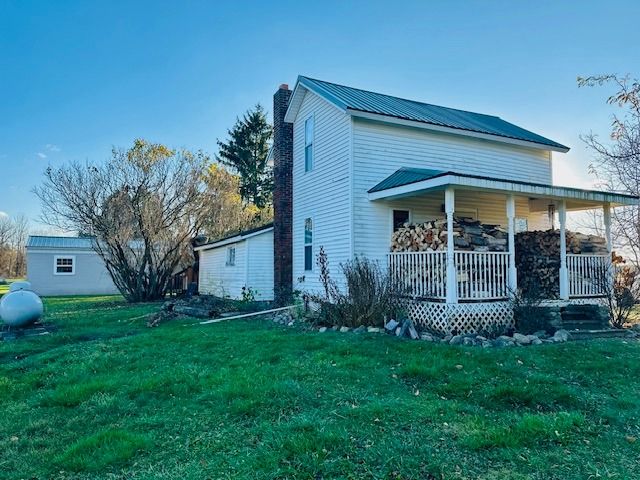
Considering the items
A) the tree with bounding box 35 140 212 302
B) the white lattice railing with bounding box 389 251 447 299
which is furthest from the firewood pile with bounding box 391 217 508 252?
the tree with bounding box 35 140 212 302

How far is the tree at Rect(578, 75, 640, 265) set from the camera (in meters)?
7.67

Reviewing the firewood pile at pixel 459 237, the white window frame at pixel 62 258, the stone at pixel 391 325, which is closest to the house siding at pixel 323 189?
the firewood pile at pixel 459 237

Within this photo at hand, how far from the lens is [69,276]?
27.5 meters

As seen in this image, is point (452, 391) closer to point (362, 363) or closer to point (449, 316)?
point (362, 363)

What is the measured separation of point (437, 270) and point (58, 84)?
14.3 m

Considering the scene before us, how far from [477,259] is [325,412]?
5.89 m

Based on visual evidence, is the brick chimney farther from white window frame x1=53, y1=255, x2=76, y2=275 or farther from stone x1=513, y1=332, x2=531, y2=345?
white window frame x1=53, y1=255, x2=76, y2=275

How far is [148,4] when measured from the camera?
12.0m

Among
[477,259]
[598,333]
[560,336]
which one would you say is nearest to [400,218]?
[477,259]

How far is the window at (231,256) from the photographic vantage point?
700 inches

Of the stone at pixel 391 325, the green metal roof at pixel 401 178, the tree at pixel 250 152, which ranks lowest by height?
the stone at pixel 391 325

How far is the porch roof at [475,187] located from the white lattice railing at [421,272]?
1448 millimetres

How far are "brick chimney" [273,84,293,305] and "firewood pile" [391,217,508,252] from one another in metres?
5.23

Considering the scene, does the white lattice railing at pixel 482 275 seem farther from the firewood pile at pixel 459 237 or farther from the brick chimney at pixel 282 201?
the brick chimney at pixel 282 201
